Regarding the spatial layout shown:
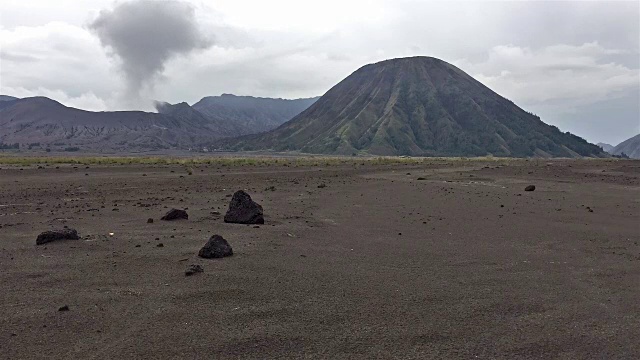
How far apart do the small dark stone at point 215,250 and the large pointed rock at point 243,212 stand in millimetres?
4360

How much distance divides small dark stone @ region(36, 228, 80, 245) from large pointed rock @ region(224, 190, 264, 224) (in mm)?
4538

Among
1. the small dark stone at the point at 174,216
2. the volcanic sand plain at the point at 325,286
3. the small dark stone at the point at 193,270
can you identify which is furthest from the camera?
the small dark stone at the point at 174,216

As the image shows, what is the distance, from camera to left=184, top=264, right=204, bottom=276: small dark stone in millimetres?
8891

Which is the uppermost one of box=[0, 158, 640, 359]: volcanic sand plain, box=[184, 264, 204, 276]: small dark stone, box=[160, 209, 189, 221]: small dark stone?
box=[160, 209, 189, 221]: small dark stone

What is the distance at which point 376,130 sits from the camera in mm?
187250

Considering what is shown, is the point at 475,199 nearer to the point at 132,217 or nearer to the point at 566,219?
the point at 566,219

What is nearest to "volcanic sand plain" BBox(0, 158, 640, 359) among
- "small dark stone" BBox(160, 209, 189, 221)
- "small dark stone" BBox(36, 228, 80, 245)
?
"small dark stone" BBox(36, 228, 80, 245)

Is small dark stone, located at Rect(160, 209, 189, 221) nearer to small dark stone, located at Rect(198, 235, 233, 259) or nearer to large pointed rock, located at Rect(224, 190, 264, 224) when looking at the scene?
large pointed rock, located at Rect(224, 190, 264, 224)

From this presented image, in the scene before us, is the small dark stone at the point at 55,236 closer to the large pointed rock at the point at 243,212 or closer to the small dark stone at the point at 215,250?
the small dark stone at the point at 215,250

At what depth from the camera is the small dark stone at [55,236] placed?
11289mm

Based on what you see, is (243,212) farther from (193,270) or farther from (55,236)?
(193,270)

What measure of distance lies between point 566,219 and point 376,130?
564 ft

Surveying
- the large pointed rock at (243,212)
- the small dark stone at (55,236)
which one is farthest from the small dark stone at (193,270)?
the large pointed rock at (243,212)

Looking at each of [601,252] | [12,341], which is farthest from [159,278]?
[601,252]
